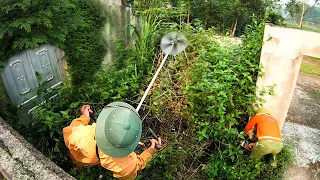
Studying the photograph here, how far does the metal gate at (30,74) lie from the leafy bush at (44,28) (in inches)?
9.0

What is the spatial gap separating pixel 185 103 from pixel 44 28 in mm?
2508

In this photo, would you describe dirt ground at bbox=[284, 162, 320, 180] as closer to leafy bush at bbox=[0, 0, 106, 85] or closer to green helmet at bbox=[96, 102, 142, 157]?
green helmet at bbox=[96, 102, 142, 157]

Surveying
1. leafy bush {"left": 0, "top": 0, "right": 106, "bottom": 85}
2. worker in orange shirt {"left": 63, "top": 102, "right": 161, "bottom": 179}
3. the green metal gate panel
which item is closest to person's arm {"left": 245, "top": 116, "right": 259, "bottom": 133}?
worker in orange shirt {"left": 63, "top": 102, "right": 161, "bottom": 179}

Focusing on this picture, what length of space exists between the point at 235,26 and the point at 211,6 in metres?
1.08

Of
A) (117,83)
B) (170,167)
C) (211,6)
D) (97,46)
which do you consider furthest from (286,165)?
(211,6)

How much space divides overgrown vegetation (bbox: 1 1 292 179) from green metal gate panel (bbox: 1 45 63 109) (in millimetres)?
523

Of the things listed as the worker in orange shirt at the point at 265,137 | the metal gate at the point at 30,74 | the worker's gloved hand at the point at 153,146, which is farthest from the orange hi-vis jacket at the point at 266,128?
the metal gate at the point at 30,74

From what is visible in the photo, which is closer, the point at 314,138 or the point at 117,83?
the point at 117,83

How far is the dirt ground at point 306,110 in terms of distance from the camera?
471 centimetres

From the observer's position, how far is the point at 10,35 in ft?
10.0

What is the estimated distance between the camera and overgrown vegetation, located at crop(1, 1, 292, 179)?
12.5 ft

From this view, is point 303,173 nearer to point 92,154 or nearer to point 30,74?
point 92,154

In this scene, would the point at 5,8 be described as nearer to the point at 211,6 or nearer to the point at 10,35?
the point at 10,35

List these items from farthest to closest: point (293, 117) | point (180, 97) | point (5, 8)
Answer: point (293, 117) < point (180, 97) < point (5, 8)
